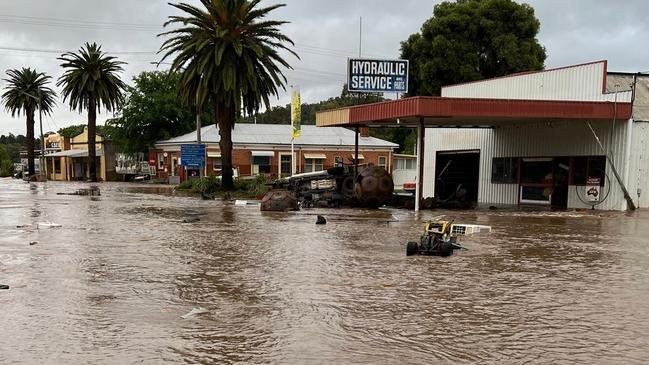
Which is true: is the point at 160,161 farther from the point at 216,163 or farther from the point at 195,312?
the point at 195,312

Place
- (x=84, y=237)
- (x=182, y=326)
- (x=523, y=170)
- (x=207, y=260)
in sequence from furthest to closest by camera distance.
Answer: (x=523, y=170) < (x=84, y=237) < (x=207, y=260) < (x=182, y=326)

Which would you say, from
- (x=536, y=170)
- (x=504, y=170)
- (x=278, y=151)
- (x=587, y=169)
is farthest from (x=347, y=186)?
(x=278, y=151)

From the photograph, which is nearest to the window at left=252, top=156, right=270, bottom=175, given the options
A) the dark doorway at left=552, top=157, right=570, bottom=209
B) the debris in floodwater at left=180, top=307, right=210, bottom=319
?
the dark doorway at left=552, top=157, right=570, bottom=209

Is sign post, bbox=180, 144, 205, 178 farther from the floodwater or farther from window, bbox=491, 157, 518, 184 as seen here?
the floodwater

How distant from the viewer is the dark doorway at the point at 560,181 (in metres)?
25.1

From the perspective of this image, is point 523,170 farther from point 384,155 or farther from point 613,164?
point 384,155

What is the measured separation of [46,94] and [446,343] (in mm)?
75118

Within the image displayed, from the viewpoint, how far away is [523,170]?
90.5 ft

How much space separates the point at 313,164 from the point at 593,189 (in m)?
32.9

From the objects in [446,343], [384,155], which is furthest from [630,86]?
[384,155]

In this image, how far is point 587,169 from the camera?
78.4 feet

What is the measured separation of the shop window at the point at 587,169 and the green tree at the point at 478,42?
68.9ft

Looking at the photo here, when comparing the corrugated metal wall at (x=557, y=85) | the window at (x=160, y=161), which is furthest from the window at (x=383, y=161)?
the corrugated metal wall at (x=557, y=85)

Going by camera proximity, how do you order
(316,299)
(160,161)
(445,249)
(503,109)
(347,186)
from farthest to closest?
(160,161) < (347,186) < (503,109) < (445,249) < (316,299)
